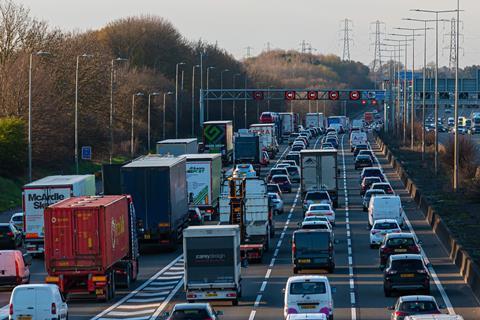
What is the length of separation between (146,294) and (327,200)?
27.7 meters

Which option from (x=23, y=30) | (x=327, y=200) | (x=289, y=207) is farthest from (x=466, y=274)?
(x=23, y=30)

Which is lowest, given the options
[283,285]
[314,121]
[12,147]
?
[314,121]

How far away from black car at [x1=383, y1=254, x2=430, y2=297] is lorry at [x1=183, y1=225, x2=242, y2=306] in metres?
4.52

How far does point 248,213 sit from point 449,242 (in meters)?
8.24

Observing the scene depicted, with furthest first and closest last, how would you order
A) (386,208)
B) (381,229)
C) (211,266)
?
1. (386,208)
2. (381,229)
3. (211,266)

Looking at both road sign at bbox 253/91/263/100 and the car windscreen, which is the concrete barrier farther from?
road sign at bbox 253/91/263/100

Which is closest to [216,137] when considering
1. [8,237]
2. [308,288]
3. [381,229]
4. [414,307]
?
[8,237]

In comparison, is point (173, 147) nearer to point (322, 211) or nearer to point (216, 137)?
point (322, 211)

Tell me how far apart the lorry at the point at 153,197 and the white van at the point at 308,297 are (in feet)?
58.4

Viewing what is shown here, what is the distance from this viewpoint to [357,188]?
85.8 meters

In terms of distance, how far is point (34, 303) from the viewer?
102 ft

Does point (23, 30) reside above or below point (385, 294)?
above

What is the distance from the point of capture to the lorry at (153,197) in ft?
165

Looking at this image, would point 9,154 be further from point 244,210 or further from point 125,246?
point 125,246
